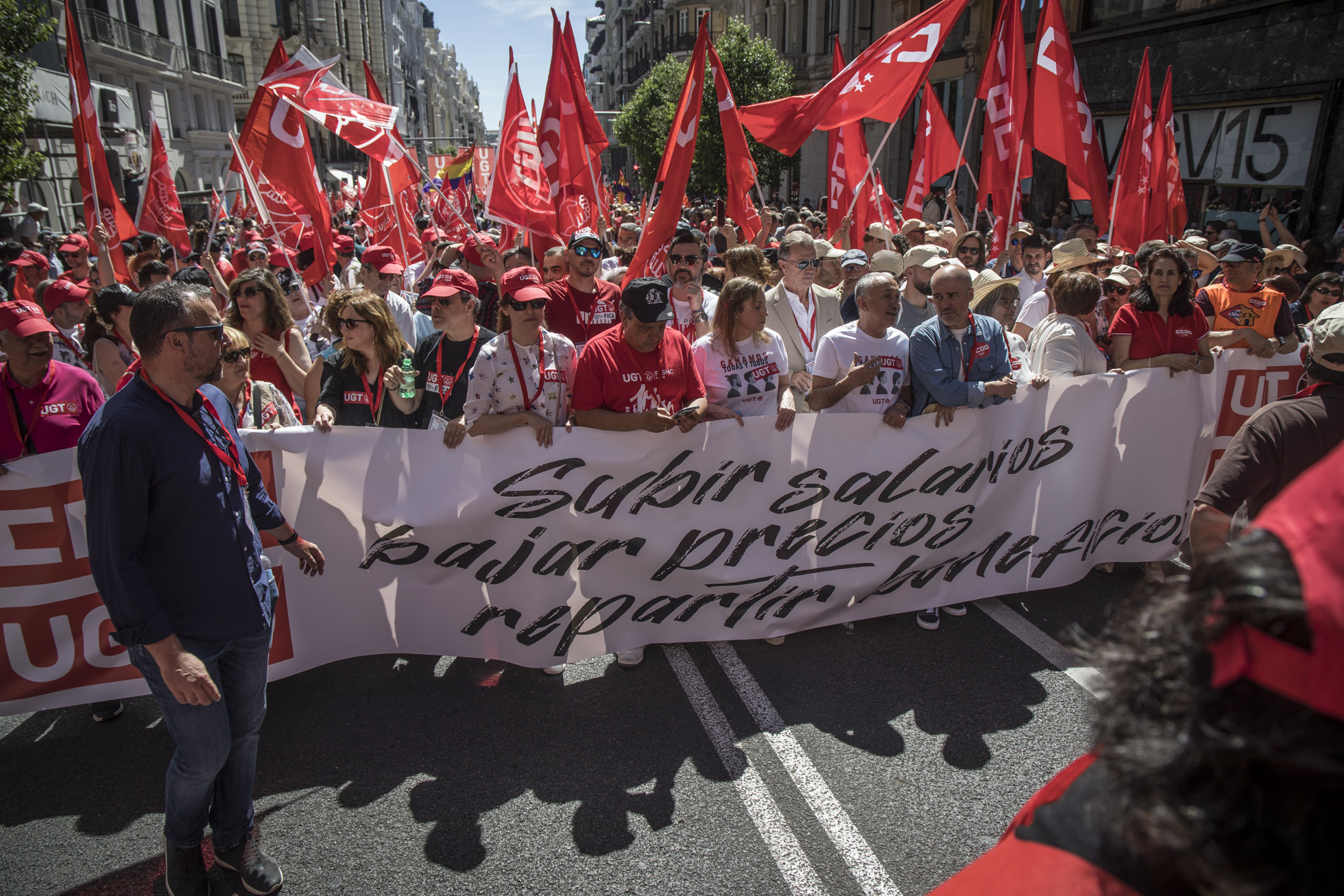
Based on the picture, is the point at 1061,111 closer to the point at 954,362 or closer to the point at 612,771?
the point at 954,362

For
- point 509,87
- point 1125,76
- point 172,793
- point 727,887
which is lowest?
point 727,887

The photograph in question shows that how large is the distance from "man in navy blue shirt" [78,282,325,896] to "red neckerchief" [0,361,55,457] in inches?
59.9

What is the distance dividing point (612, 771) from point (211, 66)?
48.9 metres

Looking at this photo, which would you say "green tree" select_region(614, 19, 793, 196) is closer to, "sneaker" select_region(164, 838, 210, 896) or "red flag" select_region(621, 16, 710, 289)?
"red flag" select_region(621, 16, 710, 289)

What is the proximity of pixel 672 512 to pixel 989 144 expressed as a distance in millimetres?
6069

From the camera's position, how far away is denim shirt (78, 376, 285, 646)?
7.39ft

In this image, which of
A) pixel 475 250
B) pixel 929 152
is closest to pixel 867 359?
pixel 475 250

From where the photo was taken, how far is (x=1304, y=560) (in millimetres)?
792

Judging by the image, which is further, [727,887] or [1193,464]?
[1193,464]

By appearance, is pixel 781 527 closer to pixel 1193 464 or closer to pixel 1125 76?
pixel 1193 464

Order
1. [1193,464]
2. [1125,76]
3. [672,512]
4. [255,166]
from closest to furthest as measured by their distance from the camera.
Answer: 1. [672,512]
2. [1193,464]
3. [255,166]
4. [1125,76]

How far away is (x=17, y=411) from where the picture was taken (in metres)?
3.61

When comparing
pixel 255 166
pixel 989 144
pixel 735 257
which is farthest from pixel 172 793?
pixel 989 144

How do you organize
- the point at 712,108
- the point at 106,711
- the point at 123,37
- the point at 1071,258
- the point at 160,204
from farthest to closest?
the point at 123,37, the point at 712,108, the point at 160,204, the point at 1071,258, the point at 106,711
